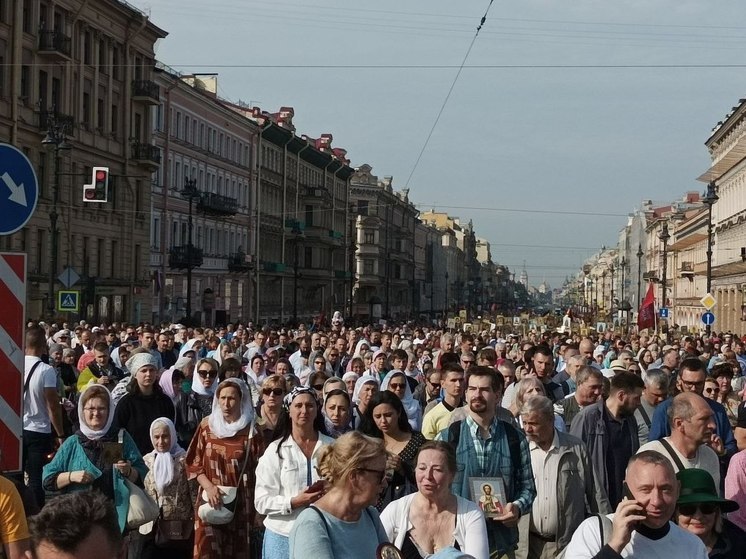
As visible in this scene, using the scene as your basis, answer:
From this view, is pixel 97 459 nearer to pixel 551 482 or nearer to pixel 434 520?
pixel 551 482

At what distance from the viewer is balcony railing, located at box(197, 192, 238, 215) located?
66.0 metres

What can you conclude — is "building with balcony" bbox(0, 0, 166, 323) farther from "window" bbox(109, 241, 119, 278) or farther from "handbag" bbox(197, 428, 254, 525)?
"handbag" bbox(197, 428, 254, 525)

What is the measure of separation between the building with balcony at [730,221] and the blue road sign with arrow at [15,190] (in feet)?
200

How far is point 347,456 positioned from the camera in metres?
4.91

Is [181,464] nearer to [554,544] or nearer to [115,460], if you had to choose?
[115,460]

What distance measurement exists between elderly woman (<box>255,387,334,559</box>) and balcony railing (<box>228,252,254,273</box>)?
212 ft

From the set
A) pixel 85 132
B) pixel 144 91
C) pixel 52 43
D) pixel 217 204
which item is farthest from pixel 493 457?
pixel 217 204

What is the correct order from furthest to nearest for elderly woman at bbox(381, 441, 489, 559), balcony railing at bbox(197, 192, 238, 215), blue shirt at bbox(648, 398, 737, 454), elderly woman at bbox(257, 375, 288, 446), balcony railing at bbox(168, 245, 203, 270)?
balcony railing at bbox(197, 192, 238, 215) < balcony railing at bbox(168, 245, 203, 270) < elderly woman at bbox(257, 375, 288, 446) < blue shirt at bbox(648, 398, 737, 454) < elderly woman at bbox(381, 441, 489, 559)

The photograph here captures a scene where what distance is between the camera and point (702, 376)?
9.91 metres

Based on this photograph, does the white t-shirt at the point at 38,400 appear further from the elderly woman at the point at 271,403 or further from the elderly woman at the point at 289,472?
the elderly woman at the point at 289,472

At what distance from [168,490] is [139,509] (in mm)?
760

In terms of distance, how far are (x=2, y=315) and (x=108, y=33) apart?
153 ft

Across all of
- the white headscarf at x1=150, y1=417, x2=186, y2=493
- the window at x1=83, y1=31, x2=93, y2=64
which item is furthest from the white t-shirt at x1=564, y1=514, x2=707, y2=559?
the window at x1=83, y1=31, x2=93, y2=64

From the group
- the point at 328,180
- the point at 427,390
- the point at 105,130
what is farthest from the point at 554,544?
the point at 328,180
